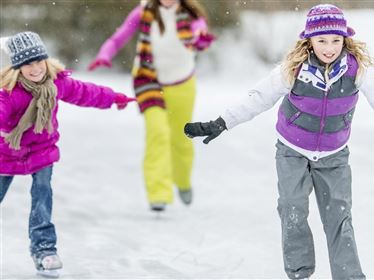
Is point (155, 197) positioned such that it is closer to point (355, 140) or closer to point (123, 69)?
point (355, 140)

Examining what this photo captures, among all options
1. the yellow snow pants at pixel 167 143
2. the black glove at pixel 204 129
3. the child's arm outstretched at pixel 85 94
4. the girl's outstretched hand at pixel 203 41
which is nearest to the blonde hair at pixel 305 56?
the black glove at pixel 204 129

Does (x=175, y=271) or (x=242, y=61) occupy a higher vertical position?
(x=242, y=61)

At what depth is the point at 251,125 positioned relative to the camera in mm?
13312

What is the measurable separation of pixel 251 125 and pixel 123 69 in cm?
519

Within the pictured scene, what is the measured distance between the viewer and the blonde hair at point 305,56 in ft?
17.6

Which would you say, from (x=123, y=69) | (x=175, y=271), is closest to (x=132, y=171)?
(x=175, y=271)

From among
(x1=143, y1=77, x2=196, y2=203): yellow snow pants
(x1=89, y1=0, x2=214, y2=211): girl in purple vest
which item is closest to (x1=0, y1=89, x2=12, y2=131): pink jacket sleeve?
(x1=89, y1=0, x2=214, y2=211): girl in purple vest

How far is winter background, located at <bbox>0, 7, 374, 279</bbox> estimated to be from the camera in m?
6.79

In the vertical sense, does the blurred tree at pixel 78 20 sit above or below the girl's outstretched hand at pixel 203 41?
above

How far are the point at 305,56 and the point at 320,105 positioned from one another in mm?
264

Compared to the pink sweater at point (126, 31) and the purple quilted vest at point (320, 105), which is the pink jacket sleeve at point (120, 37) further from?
the purple quilted vest at point (320, 105)

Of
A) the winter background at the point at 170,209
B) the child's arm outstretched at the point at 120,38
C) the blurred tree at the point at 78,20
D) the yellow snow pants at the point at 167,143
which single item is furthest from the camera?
the blurred tree at the point at 78,20

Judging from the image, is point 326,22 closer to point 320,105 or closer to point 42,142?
point 320,105

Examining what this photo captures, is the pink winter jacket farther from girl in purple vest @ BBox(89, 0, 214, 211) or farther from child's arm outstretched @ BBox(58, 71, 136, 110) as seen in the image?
girl in purple vest @ BBox(89, 0, 214, 211)
